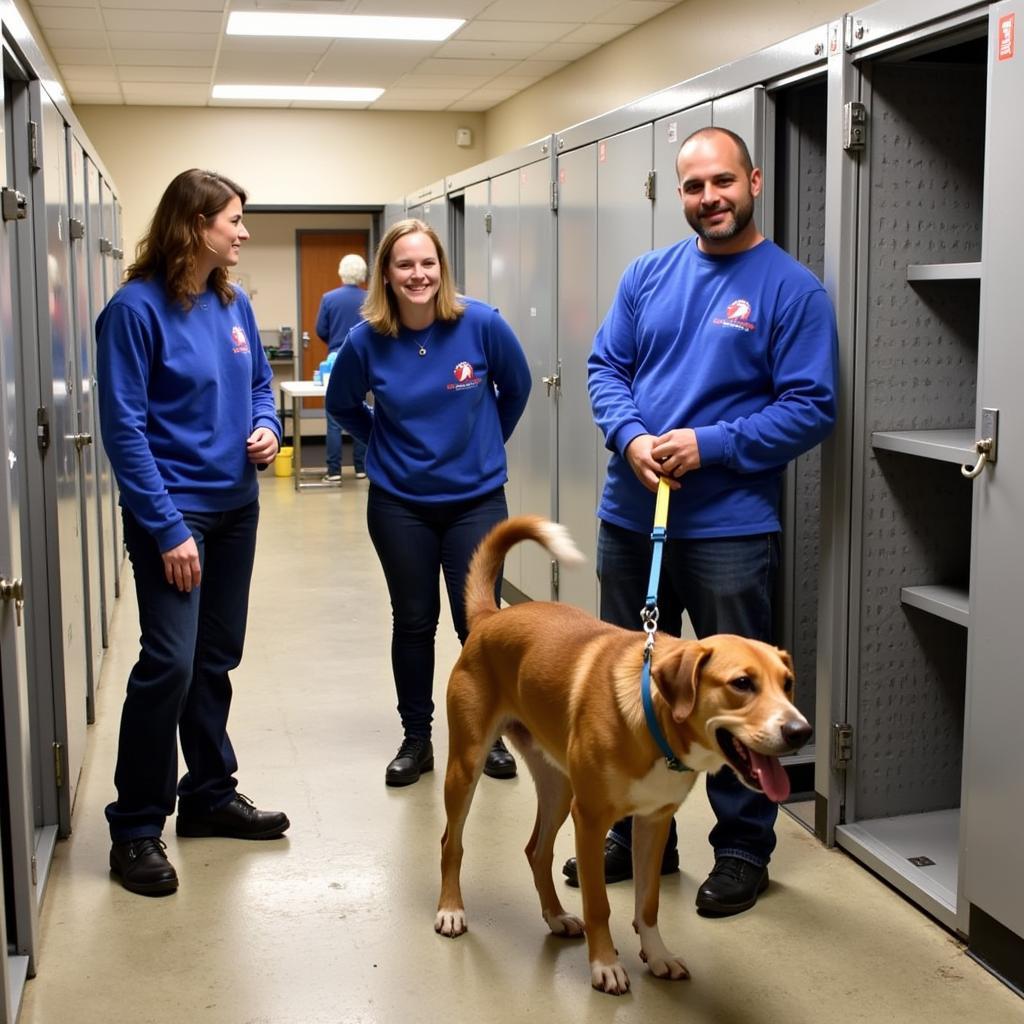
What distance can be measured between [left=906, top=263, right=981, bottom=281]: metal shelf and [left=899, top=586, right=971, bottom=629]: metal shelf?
73 cm

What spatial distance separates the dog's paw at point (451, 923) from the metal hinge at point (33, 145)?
2001 millimetres

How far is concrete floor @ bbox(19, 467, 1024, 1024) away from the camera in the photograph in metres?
2.45

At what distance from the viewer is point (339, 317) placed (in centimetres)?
980

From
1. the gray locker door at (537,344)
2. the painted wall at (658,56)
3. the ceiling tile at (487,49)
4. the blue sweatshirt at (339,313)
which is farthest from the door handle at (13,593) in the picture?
the blue sweatshirt at (339,313)

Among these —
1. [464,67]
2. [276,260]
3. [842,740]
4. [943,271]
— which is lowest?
[842,740]

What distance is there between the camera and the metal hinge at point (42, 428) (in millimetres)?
3086

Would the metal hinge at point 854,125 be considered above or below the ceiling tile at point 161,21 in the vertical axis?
below

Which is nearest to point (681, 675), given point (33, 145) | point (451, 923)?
point (451, 923)

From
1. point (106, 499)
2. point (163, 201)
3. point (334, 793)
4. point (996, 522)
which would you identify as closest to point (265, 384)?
point (163, 201)

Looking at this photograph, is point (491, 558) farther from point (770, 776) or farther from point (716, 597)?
point (770, 776)

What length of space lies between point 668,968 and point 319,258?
11.6 meters

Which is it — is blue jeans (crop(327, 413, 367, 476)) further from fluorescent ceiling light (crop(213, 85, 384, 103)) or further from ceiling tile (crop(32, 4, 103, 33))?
ceiling tile (crop(32, 4, 103, 33))

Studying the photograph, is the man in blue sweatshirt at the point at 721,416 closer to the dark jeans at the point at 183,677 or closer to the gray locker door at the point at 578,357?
the dark jeans at the point at 183,677

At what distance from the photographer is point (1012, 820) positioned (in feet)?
8.10
